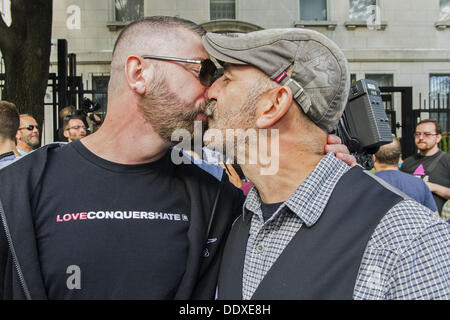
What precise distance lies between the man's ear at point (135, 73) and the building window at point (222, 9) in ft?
44.4

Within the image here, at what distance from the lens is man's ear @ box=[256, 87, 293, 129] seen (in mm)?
1694

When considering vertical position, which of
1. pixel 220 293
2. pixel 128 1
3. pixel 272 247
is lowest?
pixel 220 293

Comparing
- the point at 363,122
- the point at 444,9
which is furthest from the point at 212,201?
the point at 444,9

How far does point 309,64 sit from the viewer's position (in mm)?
1670

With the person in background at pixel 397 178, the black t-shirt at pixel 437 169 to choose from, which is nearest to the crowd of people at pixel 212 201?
the person in background at pixel 397 178

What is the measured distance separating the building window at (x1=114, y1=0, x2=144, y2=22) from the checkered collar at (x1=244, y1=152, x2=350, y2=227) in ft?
47.2

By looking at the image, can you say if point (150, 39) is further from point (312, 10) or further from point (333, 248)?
point (312, 10)

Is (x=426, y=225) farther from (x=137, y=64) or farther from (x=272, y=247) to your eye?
(x=137, y=64)

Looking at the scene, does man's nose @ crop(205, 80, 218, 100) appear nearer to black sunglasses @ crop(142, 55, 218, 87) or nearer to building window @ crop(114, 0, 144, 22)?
black sunglasses @ crop(142, 55, 218, 87)

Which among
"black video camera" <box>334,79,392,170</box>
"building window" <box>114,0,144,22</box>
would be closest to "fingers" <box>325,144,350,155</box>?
"black video camera" <box>334,79,392,170</box>

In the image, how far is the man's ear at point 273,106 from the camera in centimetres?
169
